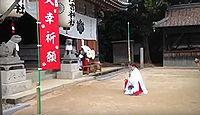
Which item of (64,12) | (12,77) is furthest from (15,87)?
(64,12)

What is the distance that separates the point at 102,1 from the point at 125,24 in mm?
7595

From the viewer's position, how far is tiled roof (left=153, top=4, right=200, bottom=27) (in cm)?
2167

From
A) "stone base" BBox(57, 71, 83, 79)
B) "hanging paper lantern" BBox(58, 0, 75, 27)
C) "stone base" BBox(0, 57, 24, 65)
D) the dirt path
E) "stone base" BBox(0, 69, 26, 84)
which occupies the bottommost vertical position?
the dirt path

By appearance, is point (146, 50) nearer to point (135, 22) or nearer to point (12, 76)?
point (135, 22)

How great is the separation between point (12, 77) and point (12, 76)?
31 mm

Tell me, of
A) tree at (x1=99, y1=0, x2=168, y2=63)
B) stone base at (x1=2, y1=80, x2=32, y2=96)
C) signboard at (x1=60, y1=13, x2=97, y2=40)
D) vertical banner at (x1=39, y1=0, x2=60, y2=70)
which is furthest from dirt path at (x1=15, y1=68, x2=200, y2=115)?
tree at (x1=99, y1=0, x2=168, y2=63)

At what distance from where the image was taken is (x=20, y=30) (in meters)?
16.4

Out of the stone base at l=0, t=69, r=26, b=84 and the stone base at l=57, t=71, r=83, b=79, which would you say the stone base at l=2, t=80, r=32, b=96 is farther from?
the stone base at l=57, t=71, r=83, b=79

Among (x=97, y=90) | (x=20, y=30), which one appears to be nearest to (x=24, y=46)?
(x=20, y=30)

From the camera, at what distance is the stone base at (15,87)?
27.8 feet

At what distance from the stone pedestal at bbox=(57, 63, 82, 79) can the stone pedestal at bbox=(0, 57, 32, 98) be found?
342cm

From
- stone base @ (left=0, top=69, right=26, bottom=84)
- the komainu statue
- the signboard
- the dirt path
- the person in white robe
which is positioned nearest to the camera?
the dirt path

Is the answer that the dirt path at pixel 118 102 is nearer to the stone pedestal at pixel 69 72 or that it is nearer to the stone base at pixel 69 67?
the stone pedestal at pixel 69 72

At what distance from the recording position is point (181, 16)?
2264 cm
